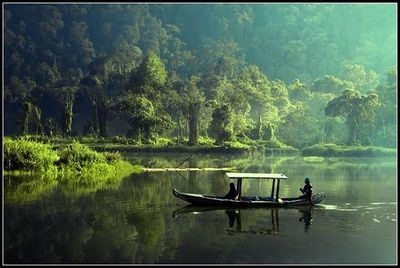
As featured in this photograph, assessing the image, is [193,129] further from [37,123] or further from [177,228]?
[177,228]

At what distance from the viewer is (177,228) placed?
19.0m

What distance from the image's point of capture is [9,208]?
21875 mm

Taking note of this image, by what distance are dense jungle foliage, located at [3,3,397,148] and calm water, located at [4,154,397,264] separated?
1672 inches

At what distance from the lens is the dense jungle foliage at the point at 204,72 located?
7738 centimetres

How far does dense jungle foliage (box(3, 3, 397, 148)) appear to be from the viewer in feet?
254

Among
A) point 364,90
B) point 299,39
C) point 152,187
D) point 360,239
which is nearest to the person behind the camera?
point 360,239

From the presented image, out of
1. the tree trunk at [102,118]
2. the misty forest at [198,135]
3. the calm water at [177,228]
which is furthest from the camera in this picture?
the tree trunk at [102,118]

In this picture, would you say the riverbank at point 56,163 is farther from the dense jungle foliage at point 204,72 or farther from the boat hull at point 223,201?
the dense jungle foliage at point 204,72

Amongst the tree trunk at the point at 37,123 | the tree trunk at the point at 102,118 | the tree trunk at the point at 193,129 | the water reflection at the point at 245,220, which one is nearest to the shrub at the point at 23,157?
the water reflection at the point at 245,220

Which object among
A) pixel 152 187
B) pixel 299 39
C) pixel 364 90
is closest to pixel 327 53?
pixel 299 39

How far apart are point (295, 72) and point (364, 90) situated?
18.7 meters

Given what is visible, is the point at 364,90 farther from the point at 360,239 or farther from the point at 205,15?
the point at 360,239

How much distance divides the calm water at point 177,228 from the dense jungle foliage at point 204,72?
4247 centimetres

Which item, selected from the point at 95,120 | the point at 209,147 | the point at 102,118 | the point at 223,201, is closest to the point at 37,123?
the point at 102,118
